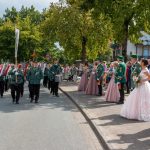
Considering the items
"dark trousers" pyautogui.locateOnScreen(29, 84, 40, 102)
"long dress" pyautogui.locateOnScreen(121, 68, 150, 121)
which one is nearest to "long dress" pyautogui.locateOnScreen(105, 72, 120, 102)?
"dark trousers" pyautogui.locateOnScreen(29, 84, 40, 102)

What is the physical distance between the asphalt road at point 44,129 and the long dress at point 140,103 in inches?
52.9

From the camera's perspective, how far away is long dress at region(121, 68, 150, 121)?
14.1m

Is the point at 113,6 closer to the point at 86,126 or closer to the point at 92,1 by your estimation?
the point at 92,1

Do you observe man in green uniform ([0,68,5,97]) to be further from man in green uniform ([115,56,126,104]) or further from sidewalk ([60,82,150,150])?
sidewalk ([60,82,150,150])

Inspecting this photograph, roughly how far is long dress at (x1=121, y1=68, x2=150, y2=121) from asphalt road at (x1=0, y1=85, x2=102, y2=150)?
4.41ft

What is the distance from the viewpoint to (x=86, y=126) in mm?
13984

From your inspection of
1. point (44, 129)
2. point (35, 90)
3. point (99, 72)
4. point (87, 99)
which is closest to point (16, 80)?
point (35, 90)

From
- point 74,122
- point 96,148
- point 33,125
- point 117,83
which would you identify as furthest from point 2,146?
point 117,83

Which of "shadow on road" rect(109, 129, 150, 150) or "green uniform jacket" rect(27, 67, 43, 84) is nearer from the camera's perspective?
"shadow on road" rect(109, 129, 150, 150)

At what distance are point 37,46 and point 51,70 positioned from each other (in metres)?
57.3

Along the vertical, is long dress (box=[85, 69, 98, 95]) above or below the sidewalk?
above

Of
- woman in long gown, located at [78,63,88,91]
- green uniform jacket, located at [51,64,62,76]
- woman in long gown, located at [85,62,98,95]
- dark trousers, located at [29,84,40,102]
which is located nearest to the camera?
dark trousers, located at [29,84,40,102]

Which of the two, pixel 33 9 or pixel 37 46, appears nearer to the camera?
pixel 37 46

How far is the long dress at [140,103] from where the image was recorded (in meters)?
14.1
